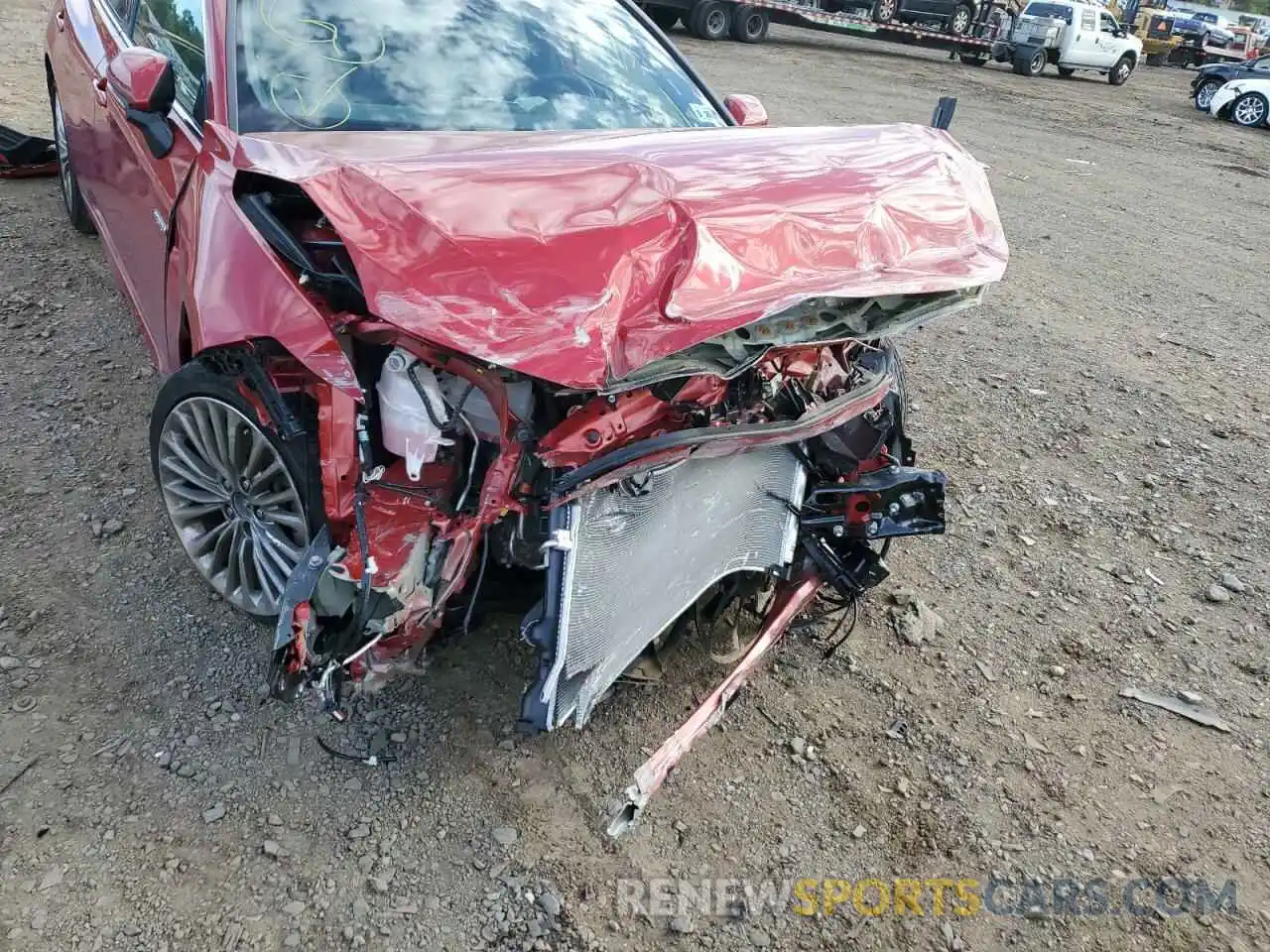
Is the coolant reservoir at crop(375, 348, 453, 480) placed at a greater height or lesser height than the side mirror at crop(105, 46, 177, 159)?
lesser

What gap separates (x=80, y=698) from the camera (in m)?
2.43

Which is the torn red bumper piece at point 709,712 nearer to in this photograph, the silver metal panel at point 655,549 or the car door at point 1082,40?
the silver metal panel at point 655,549

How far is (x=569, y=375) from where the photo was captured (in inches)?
71.2

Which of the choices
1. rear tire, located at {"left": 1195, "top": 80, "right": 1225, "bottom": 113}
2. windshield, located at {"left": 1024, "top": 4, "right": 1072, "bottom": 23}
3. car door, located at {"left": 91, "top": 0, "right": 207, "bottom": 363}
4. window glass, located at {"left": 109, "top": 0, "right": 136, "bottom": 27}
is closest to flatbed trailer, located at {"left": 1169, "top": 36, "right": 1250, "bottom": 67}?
windshield, located at {"left": 1024, "top": 4, "right": 1072, "bottom": 23}

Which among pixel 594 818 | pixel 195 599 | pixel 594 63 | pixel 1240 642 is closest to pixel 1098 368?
pixel 1240 642

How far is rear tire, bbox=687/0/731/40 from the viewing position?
17.1 m

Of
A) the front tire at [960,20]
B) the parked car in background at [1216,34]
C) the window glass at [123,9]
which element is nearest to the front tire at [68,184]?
the window glass at [123,9]

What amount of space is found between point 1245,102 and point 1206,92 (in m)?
1.83

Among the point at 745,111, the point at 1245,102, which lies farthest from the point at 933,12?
the point at 745,111

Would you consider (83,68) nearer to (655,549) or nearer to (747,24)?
(655,549)

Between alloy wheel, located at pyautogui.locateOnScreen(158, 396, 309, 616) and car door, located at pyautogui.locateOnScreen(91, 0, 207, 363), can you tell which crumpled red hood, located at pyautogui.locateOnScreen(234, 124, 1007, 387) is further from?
alloy wheel, located at pyautogui.locateOnScreen(158, 396, 309, 616)

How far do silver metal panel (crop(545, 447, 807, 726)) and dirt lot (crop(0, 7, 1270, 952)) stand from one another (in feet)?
1.33

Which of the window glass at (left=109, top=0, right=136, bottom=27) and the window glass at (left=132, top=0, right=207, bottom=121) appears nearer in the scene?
the window glass at (left=132, top=0, right=207, bottom=121)

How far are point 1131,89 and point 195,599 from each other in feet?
76.8
